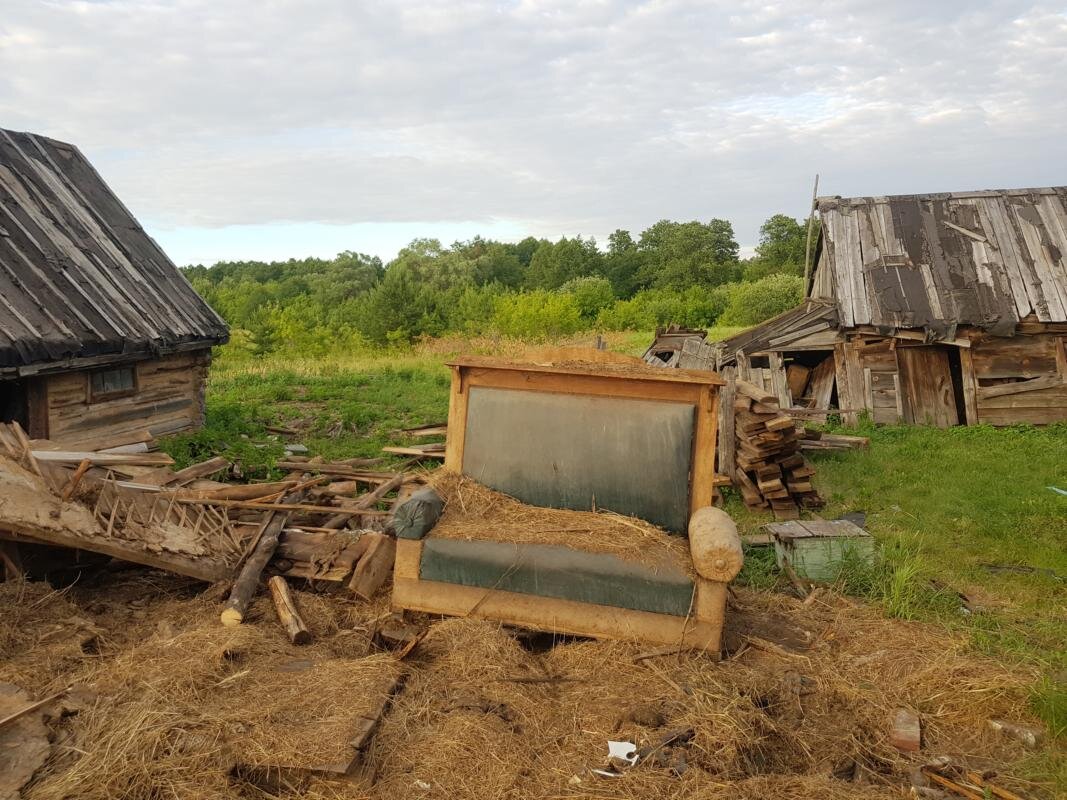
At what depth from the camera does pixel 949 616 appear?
6086 millimetres

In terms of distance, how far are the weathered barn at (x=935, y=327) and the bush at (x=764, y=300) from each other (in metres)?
21.1

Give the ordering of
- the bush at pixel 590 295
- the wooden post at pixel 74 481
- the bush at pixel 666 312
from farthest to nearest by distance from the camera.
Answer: the bush at pixel 590 295
the bush at pixel 666 312
the wooden post at pixel 74 481

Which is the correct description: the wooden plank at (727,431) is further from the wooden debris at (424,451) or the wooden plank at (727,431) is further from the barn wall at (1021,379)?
the barn wall at (1021,379)

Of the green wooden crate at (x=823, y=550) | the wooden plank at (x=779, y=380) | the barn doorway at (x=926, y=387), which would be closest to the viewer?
the green wooden crate at (x=823, y=550)

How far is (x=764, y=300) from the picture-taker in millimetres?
38438

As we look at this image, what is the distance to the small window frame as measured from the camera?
10344mm

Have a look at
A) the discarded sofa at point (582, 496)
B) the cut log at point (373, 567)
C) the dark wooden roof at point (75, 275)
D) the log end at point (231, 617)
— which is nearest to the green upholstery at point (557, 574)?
the discarded sofa at point (582, 496)

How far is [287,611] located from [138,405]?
7.43 meters

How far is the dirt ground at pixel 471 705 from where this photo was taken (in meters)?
3.59

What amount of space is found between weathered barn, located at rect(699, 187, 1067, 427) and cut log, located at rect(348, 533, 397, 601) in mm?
11332

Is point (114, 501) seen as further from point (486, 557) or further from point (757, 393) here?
point (757, 393)

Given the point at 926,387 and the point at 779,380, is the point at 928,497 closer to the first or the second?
the point at 926,387

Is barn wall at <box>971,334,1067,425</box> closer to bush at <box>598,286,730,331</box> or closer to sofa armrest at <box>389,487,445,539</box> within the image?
sofa armrest at <box>389,487,445,539</box>

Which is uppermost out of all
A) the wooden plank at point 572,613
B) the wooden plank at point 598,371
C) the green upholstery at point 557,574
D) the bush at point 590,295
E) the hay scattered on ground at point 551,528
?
Answer: the bush at point 590,295
